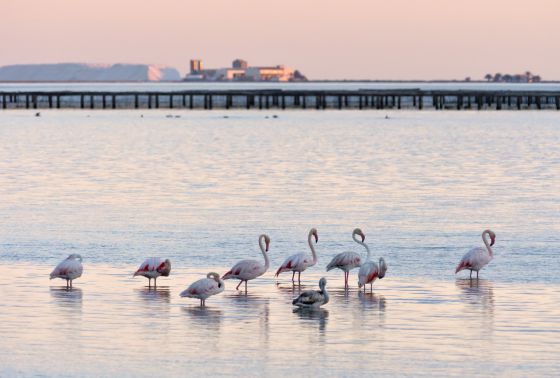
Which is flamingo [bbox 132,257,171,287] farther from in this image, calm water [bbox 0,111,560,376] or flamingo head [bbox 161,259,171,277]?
calm water [bbox 0,111,560,376]

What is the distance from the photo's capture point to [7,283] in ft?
63.4

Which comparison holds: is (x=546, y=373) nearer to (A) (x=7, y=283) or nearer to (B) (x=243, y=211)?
(A) (x=7, y=283)

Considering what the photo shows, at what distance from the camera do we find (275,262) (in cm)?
2262

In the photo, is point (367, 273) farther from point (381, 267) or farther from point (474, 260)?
point (474, 260)

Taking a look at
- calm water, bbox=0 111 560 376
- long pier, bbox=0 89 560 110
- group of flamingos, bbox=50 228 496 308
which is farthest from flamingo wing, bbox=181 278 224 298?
long pier, bbox=0 89 560 110

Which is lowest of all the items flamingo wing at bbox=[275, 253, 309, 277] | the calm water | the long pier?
the long pier

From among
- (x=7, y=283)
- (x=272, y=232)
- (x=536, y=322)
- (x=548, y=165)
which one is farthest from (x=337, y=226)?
(x=548, y=165)

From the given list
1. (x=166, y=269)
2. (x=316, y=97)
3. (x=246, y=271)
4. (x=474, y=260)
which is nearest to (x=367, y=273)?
(x=246, y=271)

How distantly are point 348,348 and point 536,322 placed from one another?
3.02 metres

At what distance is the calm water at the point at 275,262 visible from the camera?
1405 cm

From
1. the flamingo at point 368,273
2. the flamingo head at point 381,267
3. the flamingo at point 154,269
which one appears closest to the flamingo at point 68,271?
the flamingo at point 154,269

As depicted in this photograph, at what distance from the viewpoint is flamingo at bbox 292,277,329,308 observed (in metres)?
16.8

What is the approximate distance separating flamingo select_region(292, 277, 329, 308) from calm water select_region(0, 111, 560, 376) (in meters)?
0.16

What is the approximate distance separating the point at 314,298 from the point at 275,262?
5.93 meters
